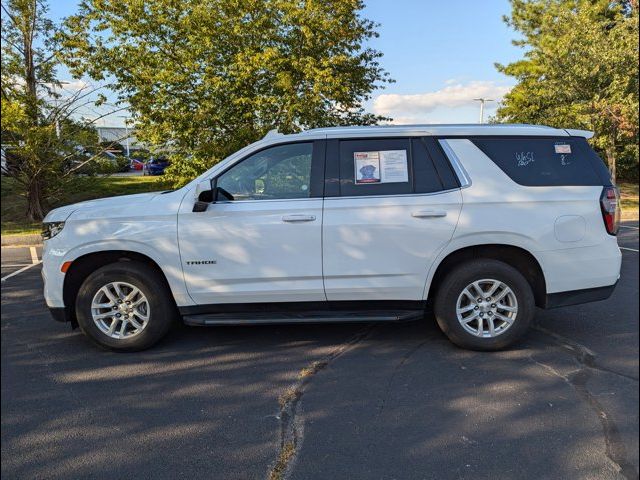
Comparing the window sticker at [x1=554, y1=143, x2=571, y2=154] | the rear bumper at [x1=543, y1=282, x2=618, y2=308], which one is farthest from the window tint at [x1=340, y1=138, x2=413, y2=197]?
the rear bumper at [x1=543, y1=282, x2=618, y2=308]

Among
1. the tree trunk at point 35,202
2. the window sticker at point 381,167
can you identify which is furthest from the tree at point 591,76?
the tree trunk at point 35,202

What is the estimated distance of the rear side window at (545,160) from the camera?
4.15 metres

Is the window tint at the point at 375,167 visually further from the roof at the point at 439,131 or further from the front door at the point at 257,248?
the front door at the point at 257,248

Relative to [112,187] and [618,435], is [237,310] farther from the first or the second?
[112,187]

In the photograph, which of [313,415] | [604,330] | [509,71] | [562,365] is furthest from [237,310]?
[509,71]

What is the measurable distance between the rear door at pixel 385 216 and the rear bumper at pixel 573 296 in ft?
3.43

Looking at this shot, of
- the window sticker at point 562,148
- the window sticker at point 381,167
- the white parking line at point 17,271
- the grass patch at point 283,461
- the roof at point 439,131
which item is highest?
the roof at point 439,131

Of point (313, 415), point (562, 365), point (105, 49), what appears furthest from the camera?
point (105, 49)

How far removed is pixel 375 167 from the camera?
4207mm

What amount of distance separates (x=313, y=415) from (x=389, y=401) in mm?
549

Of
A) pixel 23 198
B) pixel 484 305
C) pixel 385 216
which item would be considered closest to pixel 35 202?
pixel 23 198

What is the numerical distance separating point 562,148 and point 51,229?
446cm

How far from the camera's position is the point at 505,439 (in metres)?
2.88

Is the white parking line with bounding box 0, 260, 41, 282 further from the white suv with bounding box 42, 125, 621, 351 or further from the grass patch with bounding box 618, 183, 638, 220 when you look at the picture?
the grass patch with bounding box 618, 183, 638, 220
